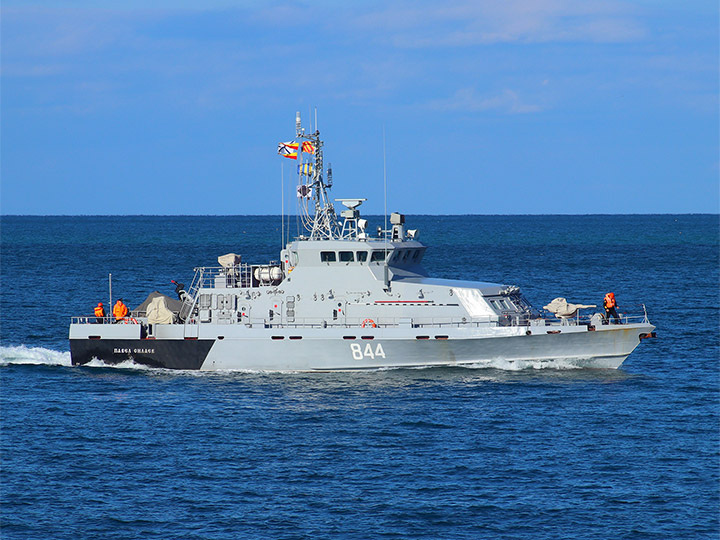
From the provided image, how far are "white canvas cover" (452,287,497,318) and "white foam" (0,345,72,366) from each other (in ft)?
49.0

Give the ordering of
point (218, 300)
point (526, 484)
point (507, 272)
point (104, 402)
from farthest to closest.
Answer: point (507, 272) → point (218, 300) → point (104, 402) → point (526, 484)

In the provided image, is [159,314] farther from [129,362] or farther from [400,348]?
[400,348]

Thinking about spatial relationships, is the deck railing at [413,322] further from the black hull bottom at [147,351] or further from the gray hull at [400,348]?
the black hull bottom at [147,351]

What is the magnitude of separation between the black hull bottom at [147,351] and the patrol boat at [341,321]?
4 cm

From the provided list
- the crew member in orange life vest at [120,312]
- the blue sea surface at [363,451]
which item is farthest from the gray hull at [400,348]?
the crew member in orange life vest at [120,312]

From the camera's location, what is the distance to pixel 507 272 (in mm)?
79500

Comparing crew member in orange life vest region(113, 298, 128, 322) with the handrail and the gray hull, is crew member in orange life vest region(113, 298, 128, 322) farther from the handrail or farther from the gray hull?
the handrail

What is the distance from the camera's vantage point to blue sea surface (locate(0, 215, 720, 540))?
21.6m

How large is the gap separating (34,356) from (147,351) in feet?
20.4

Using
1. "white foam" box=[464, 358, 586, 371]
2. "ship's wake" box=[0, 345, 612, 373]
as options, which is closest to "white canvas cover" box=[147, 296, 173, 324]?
"ship's wake" box=[0, 345, 612, 373]

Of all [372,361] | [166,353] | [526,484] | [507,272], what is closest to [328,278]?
[372,361]

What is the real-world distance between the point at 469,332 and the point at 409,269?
4.25 meters

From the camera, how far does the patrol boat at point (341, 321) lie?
34.2m

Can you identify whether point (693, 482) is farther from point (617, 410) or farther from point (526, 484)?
point (617, 410)
